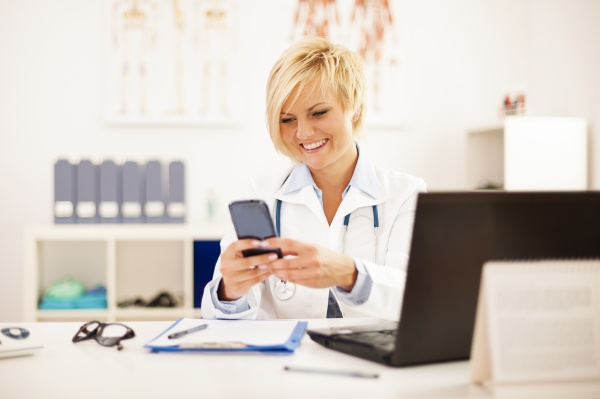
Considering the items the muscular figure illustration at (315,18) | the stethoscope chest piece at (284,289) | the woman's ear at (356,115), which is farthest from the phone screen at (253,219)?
the muscular figure illustration at (315,18)

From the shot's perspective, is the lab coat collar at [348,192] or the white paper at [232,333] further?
the lab coat collar at [348,192]

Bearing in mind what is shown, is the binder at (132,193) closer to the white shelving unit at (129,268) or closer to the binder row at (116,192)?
the binder row at (116,192)

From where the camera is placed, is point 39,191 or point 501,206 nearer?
point 501,206

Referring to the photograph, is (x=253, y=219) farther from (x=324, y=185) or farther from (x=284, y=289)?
(x=324, y=185)

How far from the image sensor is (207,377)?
99 centimetres

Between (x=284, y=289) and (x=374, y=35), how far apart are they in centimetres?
261

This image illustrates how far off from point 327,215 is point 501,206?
3.08 feet

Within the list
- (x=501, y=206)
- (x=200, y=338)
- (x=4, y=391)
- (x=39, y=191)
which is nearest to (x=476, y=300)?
(x=501, y=206)

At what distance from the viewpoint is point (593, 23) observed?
3.08 metres

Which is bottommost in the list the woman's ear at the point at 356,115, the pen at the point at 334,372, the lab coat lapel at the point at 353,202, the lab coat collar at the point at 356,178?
the pen at the point at 334,372

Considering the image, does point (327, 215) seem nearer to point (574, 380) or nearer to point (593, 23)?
point (574, 380)

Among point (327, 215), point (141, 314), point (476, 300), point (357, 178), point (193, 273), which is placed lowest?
point (141, 314)

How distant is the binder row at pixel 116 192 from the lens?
331 cm

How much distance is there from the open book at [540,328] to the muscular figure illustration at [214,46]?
301 centimetres
